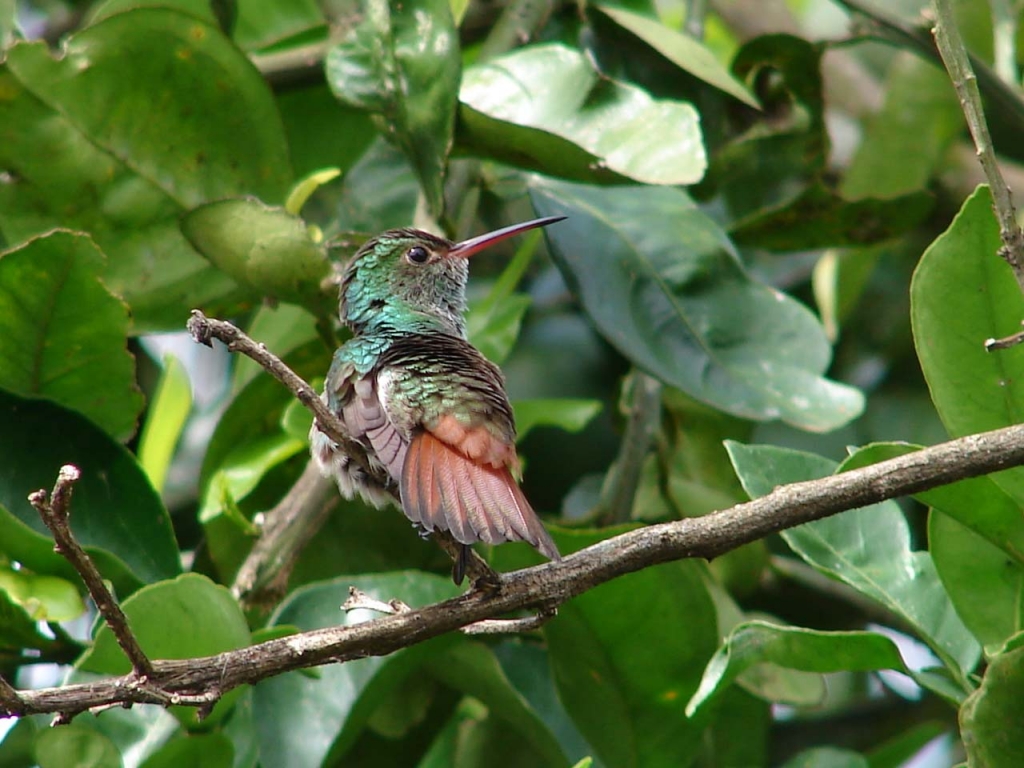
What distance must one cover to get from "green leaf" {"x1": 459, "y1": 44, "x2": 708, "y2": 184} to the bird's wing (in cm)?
45

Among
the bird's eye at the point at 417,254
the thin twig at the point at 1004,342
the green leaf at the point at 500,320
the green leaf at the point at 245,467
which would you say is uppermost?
the thin twig at the point at 1004,342

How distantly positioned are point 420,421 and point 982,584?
3.23 feet

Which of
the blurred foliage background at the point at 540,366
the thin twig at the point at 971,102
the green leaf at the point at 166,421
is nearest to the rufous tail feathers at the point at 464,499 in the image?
the blurred foliage background at the point at 540,366

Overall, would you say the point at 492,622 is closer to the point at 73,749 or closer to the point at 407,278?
the point at 73,749

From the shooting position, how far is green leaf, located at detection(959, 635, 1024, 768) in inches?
68.4

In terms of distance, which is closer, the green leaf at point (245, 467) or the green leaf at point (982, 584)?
the green leaf at point (982, 584)

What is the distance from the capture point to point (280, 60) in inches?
132

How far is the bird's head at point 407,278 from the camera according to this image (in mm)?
2869

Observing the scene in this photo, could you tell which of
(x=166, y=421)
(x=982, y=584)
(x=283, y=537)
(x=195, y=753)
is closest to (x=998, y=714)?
(x=982, y=584)

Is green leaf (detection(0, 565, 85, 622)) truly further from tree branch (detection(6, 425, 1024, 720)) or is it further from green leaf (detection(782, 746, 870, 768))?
green leaf (detection(782, 746, 870, 768))

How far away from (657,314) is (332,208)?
1.39 meters

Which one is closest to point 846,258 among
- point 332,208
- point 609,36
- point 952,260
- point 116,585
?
point 609,36

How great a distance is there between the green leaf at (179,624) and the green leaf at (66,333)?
1.78 ft

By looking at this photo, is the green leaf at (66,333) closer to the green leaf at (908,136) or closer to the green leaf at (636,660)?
the green leaf at (636,660)
